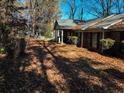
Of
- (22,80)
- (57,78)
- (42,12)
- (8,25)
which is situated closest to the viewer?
(22,80)

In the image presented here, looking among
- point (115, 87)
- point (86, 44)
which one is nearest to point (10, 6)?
point (115, 87)

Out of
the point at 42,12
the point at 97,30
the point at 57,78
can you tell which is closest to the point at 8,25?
the point at 57,78

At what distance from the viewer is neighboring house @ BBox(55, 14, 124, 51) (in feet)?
72.7

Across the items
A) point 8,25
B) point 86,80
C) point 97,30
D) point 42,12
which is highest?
point 42,12

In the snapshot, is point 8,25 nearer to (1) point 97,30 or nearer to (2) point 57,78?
(2) point 57,78

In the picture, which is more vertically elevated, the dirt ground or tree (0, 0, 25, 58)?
tree (0, 0, 25, 58)

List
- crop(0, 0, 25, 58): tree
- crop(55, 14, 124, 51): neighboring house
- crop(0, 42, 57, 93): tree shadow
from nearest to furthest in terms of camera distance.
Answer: crop(0, 42, 57, 93): tree shadow
crop(0, 0, 25, 58): tree
crop(55, 14, 124, 51): neighboring house

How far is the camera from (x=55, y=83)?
10.5 metres

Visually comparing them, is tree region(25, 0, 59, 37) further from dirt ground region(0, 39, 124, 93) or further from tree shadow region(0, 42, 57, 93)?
tree shadow region(0, 42, 57, 93)

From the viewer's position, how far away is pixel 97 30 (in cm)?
2483

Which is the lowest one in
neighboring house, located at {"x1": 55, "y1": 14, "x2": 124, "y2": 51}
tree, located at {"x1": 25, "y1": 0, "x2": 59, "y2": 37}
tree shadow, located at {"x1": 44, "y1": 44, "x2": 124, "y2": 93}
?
tree shadow, located at {"x1": 44, "y1": 44, "x2": 124, "y2": 93}

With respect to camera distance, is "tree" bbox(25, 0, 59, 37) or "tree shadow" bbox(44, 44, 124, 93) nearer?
"tree shadow" bbox(44, 44, 124, 93)

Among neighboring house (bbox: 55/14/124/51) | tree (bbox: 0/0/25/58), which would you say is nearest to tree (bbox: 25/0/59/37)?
→ neighboring house (bbox: 55/14/124/51)

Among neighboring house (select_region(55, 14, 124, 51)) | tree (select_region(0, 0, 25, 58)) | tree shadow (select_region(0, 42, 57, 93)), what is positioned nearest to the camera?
tree shadow (select_region(0, 42, 57, 93))
